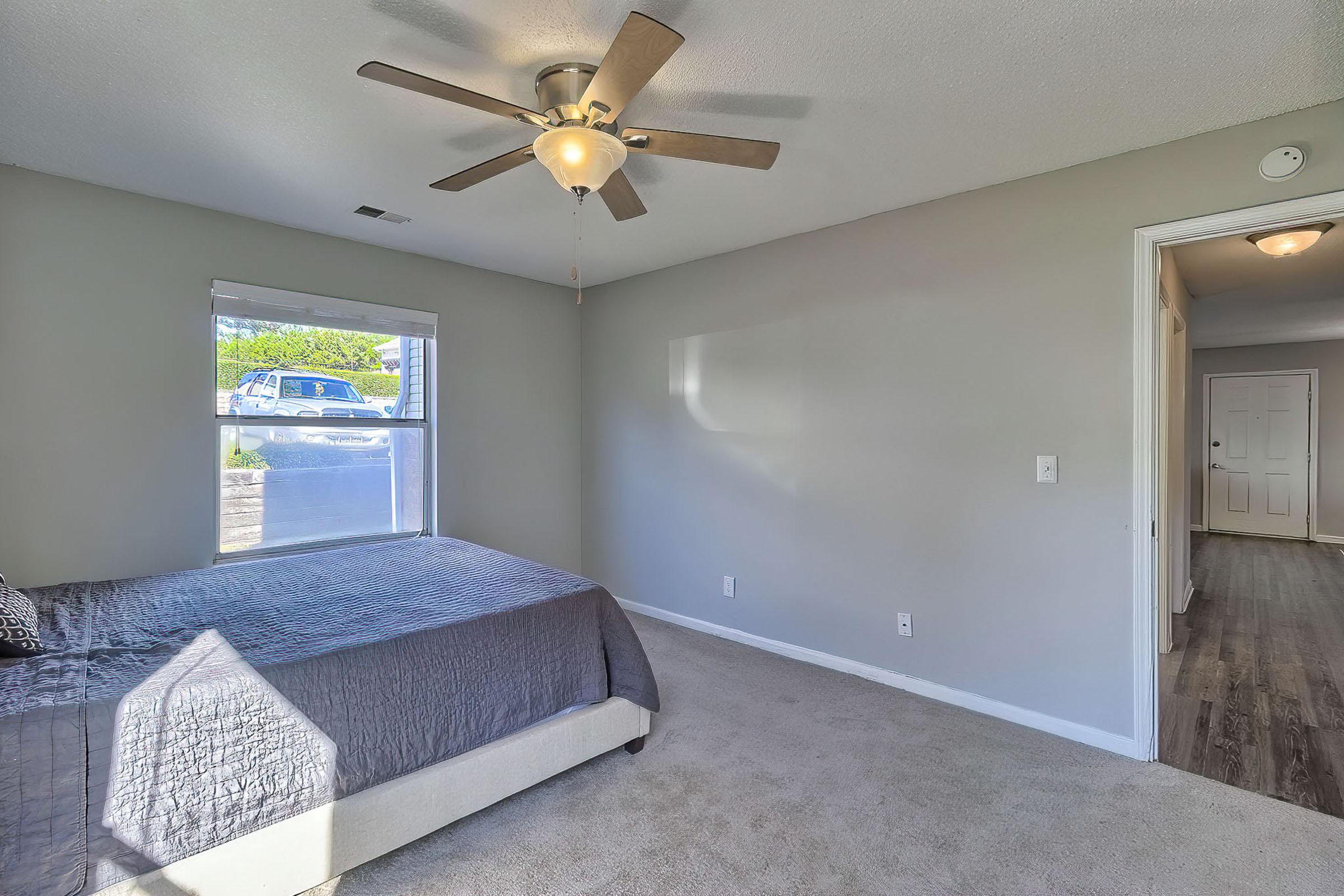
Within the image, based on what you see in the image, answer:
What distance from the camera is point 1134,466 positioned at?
95.3 inches

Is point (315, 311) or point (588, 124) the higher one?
point (588, 124)

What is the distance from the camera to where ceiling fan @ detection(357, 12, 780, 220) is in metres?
1.47

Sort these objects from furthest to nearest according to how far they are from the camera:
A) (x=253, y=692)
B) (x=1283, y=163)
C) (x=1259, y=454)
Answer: (x=1259, y=454), (x=1283, y=163), (x=253, y=692)

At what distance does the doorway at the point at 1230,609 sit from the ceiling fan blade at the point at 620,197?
6.52ft

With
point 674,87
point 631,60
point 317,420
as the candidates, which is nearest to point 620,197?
point 674,87

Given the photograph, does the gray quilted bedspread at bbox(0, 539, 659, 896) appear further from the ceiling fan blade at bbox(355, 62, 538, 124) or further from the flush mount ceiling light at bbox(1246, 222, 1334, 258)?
the flush mount ceiling light at bbox(1246, 222, 1334, 258)

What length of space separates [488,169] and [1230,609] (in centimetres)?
559

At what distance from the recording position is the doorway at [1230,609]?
231 centimetres

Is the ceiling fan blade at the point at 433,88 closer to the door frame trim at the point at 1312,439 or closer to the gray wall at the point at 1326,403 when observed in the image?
the gray wall at the point at 1326,403

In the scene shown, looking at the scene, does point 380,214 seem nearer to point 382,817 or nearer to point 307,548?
point 307,548

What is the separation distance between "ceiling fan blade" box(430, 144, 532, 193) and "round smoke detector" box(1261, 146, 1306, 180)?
2.52 meters

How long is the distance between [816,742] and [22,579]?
11.2 ft

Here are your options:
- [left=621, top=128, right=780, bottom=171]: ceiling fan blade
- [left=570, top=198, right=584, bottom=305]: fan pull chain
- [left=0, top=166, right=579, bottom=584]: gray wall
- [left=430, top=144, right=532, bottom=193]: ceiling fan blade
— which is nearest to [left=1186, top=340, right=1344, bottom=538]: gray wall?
[left=570, top=198, right=584, bottom=305]: fan pull chain

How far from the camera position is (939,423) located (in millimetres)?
2938
